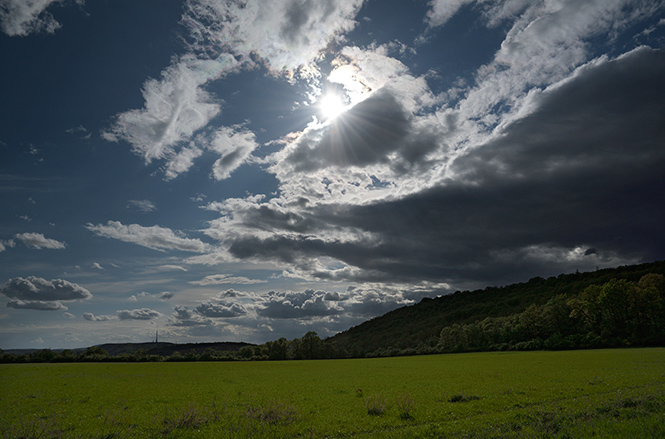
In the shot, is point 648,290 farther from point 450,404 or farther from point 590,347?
point 450,404

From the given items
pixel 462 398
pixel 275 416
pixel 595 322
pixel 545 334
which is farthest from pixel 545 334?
pixel 275 416

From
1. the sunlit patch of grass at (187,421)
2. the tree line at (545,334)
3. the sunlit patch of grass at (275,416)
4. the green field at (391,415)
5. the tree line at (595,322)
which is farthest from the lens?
the tree line at (545,334)

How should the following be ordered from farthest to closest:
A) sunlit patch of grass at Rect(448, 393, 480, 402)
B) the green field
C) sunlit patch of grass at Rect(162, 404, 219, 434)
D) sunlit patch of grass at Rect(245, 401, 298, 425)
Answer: sunlit patch of grass at Rect(448, 393, 480, 402)
sunlit patch of grass at Rect(245, 401, 298, 425)
sunlit patch of grass at Rect(162, 404, 219, 434)
the green field

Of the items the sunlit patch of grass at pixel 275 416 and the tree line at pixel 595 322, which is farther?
the tree line at pixel 595 322

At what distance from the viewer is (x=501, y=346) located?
126 m

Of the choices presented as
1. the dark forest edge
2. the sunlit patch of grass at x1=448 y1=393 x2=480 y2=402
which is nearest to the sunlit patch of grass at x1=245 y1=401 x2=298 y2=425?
the sunlit patch of grass at x1=448 y1=393 x2=480 y2=402

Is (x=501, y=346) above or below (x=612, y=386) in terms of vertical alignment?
below

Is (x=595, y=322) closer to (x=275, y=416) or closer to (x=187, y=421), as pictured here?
(x=275, y=416)

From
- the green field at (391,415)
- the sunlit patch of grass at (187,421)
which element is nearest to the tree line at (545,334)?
the green field at (391,415)

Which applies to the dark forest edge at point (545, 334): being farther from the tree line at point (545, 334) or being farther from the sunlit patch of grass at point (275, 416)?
the sunlit patch of grass at point (275, 416)

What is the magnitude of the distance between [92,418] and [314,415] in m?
16.1

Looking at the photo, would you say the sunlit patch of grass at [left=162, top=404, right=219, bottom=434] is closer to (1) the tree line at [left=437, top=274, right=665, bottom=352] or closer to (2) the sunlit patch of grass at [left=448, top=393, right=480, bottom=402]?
(2) the sunlit patch of grass at [left=448, top=393, right=480, bottom=402]

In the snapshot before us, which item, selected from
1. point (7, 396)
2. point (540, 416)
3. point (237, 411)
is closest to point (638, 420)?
point (540, 416)

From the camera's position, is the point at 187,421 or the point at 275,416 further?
the point at 275,416
